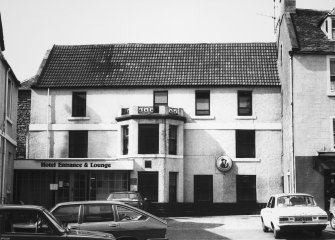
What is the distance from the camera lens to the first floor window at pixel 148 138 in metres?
→ 30.6

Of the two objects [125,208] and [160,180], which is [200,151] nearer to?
[160,180]

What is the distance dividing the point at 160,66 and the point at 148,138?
5514 mm

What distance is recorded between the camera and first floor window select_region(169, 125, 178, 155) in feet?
102

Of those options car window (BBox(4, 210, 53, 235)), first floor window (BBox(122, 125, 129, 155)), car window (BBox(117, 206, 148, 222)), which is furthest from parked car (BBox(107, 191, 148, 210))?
car window (BBox(4, 210, 53, 235))

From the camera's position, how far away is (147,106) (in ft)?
101

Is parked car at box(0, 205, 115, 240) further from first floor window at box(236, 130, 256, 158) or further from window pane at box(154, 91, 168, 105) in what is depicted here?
window pane at box(154, 91, 168, 105)

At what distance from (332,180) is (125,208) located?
1578 centimetres

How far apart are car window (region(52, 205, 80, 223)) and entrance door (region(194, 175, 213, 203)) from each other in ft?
62.5

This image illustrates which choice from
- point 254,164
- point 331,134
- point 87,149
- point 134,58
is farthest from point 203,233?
point 134,58

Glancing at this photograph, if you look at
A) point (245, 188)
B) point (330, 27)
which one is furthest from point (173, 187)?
point (330, 27)

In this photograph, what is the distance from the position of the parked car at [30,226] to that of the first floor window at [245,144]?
22.2 meters

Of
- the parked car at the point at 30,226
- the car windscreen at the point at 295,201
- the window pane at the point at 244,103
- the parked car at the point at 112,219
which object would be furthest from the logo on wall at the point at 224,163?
the parked car at the point at 30,226

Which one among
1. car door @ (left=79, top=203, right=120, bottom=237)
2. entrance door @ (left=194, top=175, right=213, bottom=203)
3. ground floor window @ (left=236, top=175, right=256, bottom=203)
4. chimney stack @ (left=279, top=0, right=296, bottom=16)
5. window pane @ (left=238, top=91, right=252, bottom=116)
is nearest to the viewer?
car door @ (left=79, top=203, right=120, bottom=237)

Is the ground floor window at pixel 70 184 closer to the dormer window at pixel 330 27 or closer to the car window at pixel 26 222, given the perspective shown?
the dormer window at pixel 330 27
